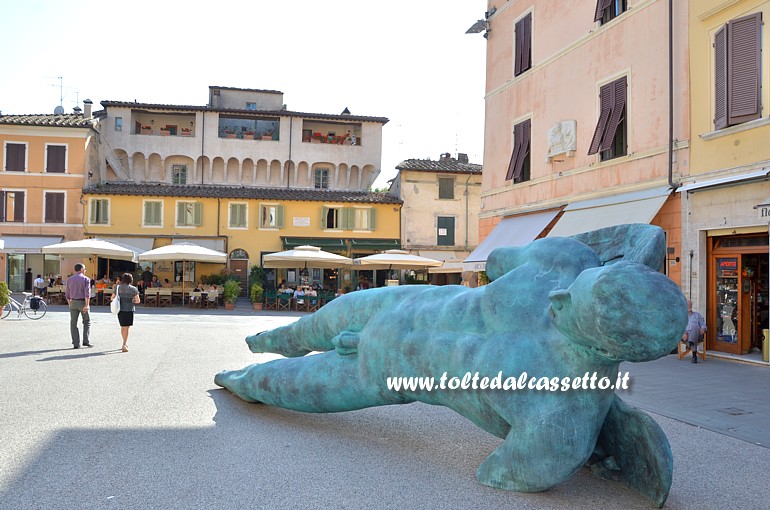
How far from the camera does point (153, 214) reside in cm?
3316

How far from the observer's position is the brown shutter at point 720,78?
1130 cm

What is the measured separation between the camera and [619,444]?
3.70 metres

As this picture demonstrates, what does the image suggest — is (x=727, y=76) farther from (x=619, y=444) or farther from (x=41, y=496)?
(x=41, y=496)

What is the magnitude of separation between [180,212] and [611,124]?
2502cm

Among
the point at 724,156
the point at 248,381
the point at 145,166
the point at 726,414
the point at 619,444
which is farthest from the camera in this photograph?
the point at 145,166

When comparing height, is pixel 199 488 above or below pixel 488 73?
below

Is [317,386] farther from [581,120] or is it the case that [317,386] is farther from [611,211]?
[581,120]

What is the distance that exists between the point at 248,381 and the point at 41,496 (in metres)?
2.26

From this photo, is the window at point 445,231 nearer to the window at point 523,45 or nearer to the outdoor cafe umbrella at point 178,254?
the outdoor cafe umbrella at point 178,254

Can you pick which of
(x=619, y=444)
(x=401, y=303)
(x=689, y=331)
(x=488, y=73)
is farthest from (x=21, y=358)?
(x=488, y=73)

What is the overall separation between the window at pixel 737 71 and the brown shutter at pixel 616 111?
8.45 feet

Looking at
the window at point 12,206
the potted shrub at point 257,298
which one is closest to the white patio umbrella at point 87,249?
the potted shrub at point 257,298

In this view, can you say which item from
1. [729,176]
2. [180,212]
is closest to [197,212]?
[180,212]

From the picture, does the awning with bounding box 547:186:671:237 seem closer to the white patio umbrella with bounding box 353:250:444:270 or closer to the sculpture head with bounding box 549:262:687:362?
the sculpture head with bounding box 549:262:687:362
